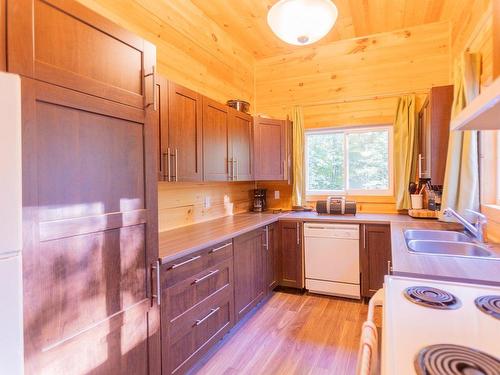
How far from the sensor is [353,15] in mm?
3023

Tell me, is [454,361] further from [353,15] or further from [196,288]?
[353,15]

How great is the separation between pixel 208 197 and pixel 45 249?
209cm

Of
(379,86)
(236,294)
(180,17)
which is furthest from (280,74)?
(236,294)

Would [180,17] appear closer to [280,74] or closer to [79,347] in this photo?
[280,74]

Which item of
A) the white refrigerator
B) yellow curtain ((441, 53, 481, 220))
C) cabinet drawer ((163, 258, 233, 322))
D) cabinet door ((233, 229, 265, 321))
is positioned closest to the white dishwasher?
cabinet door ((233, 229, 265, 321))

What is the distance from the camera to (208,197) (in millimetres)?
3104

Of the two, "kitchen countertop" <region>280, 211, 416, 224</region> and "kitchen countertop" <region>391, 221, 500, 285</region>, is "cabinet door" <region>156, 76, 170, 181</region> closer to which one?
"kitchen countertop" <region>391, 221, 500, 285</region>

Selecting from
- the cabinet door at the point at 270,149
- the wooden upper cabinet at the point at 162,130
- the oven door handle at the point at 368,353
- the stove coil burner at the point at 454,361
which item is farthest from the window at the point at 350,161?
the stove coil burner at the point at 454,361

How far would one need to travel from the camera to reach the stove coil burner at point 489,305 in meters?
0.95

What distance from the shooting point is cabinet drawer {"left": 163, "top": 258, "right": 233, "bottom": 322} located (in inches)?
67.9

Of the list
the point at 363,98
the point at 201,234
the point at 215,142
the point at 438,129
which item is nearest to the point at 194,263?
the point at 201,234

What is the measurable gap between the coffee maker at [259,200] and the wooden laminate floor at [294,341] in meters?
1.21

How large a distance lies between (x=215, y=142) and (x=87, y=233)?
Answer: 163 centimetres

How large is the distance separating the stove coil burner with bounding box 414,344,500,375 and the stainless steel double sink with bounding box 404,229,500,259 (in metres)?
1.07
